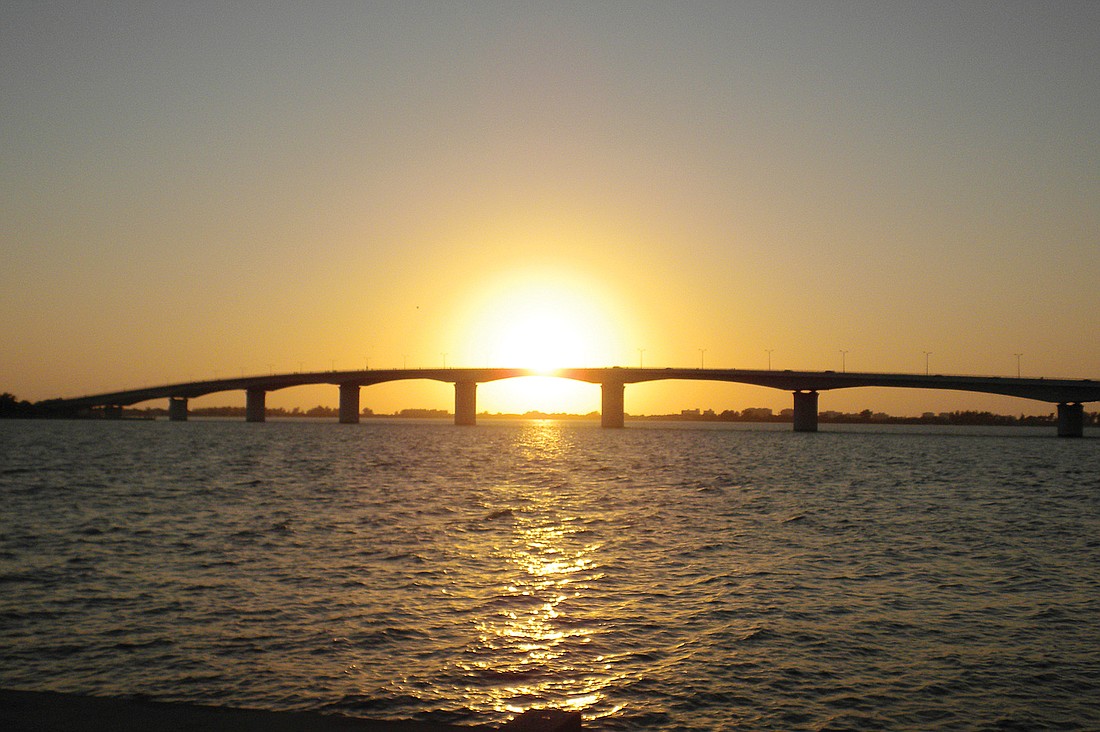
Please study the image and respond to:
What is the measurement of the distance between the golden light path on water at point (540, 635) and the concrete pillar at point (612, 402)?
144932 mm

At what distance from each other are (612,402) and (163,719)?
173 m

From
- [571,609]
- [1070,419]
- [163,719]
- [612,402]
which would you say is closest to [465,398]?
[612,402]

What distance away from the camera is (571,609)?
60.8 ft

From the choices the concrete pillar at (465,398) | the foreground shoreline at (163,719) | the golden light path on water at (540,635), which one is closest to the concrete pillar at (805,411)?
the concrete pillar at (465,398)

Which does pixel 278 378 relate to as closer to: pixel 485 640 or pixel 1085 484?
pixel 1085 484

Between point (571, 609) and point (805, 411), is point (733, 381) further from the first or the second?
point (571, 609)

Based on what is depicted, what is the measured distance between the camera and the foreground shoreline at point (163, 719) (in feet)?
24.6

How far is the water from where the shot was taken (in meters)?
13.0

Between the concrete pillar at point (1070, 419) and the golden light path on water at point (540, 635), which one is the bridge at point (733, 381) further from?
the golden light path on water at point (540, 635)

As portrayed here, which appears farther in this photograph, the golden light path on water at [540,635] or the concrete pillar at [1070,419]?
the concrete pillar at [1070,419]

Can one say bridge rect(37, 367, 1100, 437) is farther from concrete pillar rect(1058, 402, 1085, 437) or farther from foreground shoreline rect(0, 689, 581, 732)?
foreground shoreline rect(0, 689, 581, 732)

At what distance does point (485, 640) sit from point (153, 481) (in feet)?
138

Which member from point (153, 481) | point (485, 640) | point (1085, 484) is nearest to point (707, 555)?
point (485, 640)

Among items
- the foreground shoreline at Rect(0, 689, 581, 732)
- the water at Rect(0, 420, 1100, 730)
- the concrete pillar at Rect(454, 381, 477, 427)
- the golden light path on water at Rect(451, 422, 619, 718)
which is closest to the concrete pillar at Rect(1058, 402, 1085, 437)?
the concrete pillar at Rect(454, 381, 477, 427)
